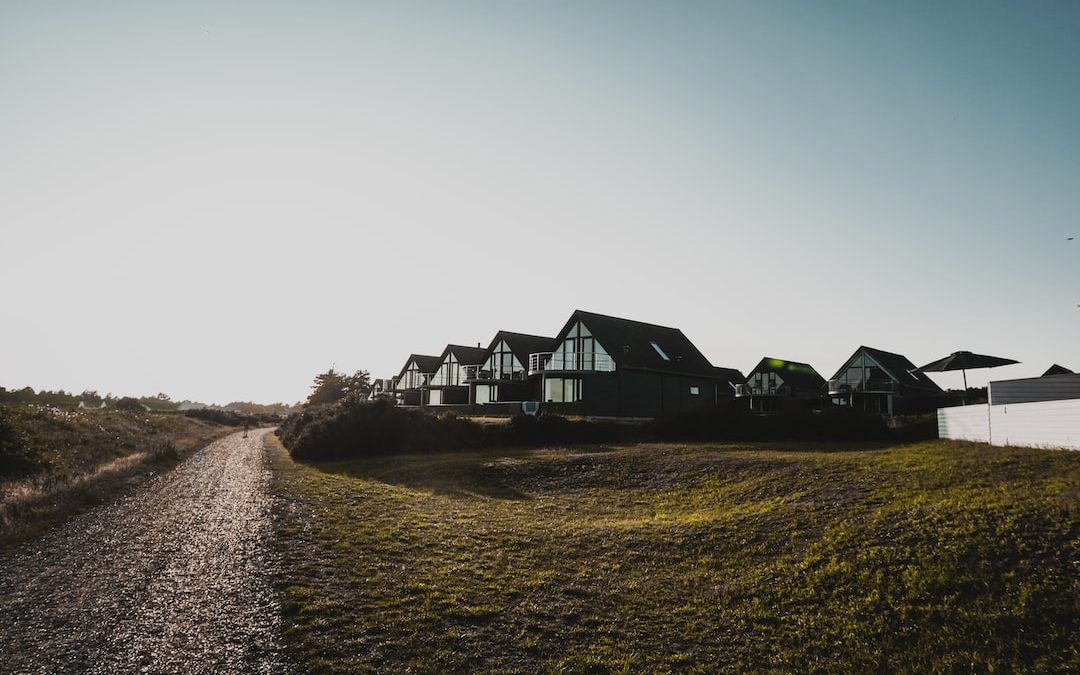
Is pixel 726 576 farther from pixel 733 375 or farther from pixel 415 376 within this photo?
pixel 733 375

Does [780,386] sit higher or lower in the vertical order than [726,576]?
higher

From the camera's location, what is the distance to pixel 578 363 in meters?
41.8

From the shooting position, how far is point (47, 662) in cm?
754

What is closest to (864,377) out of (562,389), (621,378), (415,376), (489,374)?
(621,378)

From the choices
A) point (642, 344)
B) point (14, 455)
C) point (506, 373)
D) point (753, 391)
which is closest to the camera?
point (14, 455)

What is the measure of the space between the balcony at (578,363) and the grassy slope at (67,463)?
23.7 m

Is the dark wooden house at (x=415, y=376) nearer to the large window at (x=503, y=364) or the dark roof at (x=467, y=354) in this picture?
the dark roof at (x=467, y=354)

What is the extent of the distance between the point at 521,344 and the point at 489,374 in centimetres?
379

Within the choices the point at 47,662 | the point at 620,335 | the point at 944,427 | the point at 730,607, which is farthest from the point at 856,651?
the point at 620,335

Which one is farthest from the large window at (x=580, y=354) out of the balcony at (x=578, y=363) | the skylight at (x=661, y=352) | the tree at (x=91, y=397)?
the tree at (x=91, y=397)

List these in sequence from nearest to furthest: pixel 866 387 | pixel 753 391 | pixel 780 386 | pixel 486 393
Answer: pixel 866 387 → pixel 486 393 → pixel 753 391 → pixel 780 386

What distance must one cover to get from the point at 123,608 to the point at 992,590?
13.6 m

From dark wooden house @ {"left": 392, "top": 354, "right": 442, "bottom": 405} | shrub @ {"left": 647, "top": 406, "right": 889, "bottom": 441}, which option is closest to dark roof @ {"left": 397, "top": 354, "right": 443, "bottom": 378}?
dark wooden house @ {"left": 392, "top": 354, "right": 442, "bottom": 405}

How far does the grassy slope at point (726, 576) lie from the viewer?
322 inches
